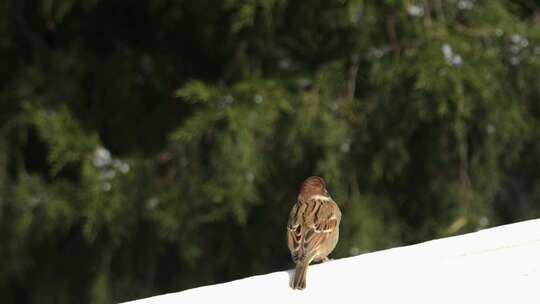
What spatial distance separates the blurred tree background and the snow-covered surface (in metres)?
1.53

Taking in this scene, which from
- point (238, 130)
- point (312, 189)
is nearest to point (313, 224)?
point (312, 189)

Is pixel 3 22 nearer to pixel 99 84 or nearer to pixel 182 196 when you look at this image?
pixel 99 84

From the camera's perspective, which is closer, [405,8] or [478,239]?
[478,239]

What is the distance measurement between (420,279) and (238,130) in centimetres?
174

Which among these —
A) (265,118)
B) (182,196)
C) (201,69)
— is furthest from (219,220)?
(201,69)

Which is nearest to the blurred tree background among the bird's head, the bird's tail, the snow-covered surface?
the bird's head

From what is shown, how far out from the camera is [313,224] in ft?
10.9

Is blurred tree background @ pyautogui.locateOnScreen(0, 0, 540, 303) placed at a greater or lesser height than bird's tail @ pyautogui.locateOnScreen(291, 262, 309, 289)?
lesser

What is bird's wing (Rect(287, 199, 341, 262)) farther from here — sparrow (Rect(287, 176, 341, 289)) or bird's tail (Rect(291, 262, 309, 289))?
bird's tail (Rect(291, 262, 309, 289))

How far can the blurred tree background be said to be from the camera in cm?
405

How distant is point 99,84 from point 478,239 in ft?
8.61

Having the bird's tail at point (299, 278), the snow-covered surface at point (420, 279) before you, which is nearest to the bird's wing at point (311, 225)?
the bird's tail at point (299, 278)

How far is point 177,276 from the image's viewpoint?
4.64 m

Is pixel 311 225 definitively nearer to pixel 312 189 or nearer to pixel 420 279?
pixel 312 189
